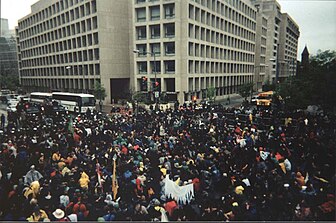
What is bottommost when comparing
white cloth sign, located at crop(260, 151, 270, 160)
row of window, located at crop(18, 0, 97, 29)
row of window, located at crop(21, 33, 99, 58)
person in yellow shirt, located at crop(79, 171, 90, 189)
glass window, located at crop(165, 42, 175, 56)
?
person in yellow shirt, located at crop(79, 171, 90, 189)

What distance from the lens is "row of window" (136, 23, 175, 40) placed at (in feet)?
101

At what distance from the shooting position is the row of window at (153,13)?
30391 mm

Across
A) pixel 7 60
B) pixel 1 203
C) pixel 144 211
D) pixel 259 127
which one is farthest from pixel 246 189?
pixel 7 60

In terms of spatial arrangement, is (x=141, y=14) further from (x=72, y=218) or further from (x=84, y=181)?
(x=72, y=218)

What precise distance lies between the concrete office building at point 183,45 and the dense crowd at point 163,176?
17129 millimetres

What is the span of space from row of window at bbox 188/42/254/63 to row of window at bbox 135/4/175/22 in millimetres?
4552

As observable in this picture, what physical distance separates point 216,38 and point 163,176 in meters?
35.5

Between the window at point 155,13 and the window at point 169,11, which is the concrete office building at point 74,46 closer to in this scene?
the window at point 155,13

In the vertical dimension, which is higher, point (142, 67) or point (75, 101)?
point (142, 67)

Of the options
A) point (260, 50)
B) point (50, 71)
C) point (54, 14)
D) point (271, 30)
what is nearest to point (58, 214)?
point (54, 14)

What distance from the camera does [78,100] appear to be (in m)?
22.6

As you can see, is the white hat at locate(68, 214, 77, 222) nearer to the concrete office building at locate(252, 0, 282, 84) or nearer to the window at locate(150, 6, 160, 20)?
the window at locate(150, 6, 160, 20)

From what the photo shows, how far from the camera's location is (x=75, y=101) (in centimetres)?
2262

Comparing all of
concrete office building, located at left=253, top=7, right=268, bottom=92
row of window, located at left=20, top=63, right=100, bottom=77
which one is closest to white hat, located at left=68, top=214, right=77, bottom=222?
row of window, located at left=20, top=63, right=100, bottom=77
